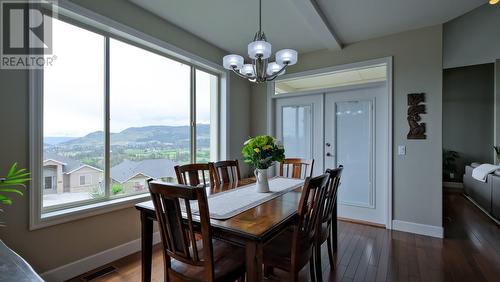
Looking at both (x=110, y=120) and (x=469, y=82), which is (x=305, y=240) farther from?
(x=469, y=82)

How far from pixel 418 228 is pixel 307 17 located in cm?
300

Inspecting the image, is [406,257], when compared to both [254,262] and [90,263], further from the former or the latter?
[90,263]

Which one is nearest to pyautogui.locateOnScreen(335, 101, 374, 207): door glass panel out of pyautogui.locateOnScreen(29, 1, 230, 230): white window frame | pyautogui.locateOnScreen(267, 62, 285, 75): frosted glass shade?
pyautogui.locateOnScreen(267, 62, 285, 75): frosted glass shade

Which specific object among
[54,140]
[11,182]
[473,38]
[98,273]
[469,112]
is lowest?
[98,273]

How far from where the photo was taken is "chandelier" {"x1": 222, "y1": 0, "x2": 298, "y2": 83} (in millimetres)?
1997

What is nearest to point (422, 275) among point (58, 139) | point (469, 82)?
point (58, 139)

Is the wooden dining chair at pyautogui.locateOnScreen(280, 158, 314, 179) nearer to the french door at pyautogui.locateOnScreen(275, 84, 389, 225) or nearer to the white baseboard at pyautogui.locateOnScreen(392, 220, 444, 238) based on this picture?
the french door at pyautogui.locateOnScreen(275, 84, 389, 225)

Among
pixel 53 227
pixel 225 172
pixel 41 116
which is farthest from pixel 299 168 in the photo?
pixel 41 116

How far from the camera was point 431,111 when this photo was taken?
119 inches

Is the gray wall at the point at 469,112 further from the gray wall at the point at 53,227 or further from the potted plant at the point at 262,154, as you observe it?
the gray wall at the point at 53,227

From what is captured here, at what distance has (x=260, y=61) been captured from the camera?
217cm

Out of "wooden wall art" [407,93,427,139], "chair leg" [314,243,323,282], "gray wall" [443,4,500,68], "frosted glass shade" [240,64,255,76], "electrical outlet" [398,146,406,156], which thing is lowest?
"chair leg" [314,243,323,282]

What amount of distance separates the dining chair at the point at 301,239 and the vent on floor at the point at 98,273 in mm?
1556

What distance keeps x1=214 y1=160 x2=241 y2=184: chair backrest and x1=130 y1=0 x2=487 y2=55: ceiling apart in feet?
5.79
